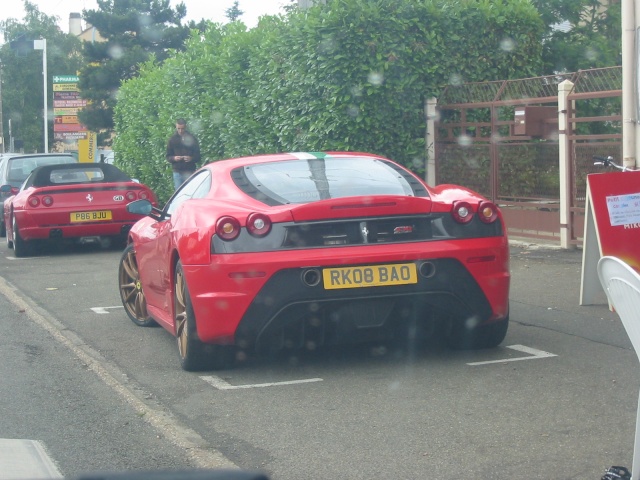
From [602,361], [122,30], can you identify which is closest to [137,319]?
[602,361]

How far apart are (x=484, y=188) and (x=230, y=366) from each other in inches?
336

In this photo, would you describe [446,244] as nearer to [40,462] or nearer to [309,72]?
[40,462]

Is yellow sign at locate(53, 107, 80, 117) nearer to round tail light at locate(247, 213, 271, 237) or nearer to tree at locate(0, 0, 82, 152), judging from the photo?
tree at locate(0, 0, 82, 152)

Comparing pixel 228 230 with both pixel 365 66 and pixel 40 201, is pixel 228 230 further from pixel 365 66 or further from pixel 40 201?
pixel 40 201

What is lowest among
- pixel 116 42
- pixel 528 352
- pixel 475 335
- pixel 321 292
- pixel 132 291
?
pixel 528 352

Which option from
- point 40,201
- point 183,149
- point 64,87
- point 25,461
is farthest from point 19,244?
point 64,87

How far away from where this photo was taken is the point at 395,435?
16.1ft

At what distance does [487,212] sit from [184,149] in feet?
41.0

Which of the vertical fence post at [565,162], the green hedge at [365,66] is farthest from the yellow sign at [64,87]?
the vertical fence post at [565,162]

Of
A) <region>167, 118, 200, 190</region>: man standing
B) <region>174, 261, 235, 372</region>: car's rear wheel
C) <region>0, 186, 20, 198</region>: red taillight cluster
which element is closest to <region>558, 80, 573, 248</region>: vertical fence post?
<region>174, 261, 235, 372</region>: car's rear wheel

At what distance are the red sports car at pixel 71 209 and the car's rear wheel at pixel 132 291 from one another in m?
5.64

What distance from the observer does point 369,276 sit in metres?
6.02

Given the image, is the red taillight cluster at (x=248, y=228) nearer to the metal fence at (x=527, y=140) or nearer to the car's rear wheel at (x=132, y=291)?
the car's rear wheel at (x=132, y=291)

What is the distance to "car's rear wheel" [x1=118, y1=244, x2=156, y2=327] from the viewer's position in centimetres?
836
